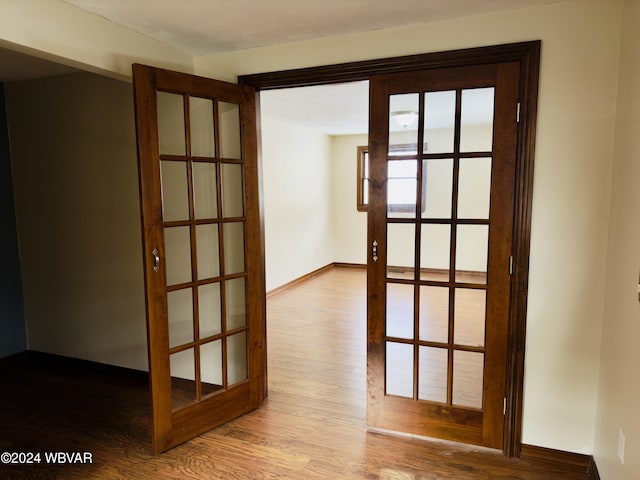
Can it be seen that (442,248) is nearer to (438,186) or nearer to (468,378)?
(438,186)

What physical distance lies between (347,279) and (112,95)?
4769 mm

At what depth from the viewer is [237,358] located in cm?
284

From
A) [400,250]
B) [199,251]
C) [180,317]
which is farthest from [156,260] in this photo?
[400,250]

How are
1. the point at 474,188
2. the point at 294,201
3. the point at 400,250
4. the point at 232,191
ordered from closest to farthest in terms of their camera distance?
the point at 474,188 → the point at 400,250 → the point at 232,191 → the point at 294,201

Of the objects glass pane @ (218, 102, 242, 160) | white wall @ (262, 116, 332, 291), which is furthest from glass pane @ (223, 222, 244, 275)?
white wall @ (262, 116, 332, 291)

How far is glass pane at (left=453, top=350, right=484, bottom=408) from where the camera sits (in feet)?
7.89

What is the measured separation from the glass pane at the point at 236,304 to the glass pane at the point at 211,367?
0.16 meters

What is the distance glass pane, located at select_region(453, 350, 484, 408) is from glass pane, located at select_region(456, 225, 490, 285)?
0.44 meters

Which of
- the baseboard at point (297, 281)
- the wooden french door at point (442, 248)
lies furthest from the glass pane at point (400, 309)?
the baseboard at point (297, 281)

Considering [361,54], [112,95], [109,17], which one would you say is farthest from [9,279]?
[361,54]

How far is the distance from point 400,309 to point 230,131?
1559 millimetres

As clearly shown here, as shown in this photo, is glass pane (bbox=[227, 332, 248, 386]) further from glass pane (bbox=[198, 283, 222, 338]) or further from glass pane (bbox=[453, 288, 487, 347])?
glass pane (bbox=[453, 288, 487, 347])

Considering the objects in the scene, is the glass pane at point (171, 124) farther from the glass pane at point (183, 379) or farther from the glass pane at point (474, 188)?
the glass pane at point (474, 188)

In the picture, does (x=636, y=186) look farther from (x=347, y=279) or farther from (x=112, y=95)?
(x=347, y=279)
